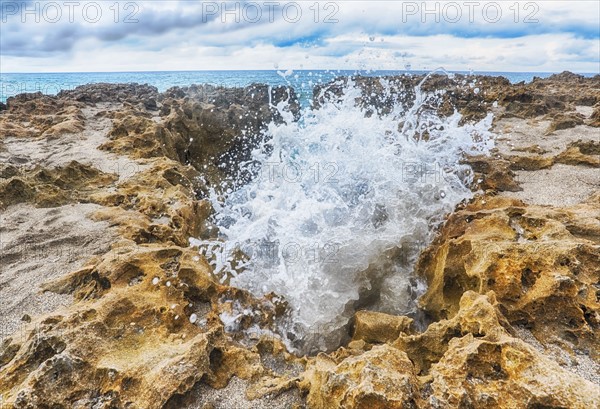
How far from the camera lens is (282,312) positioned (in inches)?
165

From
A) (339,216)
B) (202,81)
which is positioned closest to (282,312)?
(339,216)

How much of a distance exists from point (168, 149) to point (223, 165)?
2781 mm

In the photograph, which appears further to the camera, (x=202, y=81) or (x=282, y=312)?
(x=202, y=81)

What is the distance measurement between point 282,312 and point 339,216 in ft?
8.33

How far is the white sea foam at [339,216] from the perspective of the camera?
4.80 m

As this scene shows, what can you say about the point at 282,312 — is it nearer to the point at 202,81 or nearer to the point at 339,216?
the point at 339,216

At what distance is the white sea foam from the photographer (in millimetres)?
4801

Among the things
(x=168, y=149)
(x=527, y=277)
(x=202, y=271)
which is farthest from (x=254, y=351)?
(x=168, y=149)

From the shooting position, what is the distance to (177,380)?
2449 mm

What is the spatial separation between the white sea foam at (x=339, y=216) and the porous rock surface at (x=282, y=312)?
1.50ft

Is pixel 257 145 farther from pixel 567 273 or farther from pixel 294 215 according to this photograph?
pixel 567 273

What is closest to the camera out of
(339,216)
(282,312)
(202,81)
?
(282,312)

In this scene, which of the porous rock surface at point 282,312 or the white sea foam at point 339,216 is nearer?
the porous rock surface at point 282,312

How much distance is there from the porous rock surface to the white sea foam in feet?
1.50
